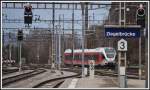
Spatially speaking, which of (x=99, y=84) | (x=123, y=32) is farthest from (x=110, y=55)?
(x=123, y=32)

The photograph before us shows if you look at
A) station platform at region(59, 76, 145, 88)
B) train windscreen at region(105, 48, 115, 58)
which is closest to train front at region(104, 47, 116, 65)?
train windscreen at region(105, 48, 115, 58)

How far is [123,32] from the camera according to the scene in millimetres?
20094

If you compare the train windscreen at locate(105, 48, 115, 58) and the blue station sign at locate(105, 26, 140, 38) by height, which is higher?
the blue station sign at locate(105, 26, 140, 38)

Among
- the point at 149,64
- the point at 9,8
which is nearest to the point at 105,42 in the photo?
the point at 9,8

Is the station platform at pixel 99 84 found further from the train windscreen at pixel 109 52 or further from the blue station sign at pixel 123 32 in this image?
the train windscreen at pixel 109 52

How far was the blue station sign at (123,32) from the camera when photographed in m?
20.1

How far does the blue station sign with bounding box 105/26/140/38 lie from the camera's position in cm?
2008

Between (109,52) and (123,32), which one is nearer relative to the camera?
(123,32)

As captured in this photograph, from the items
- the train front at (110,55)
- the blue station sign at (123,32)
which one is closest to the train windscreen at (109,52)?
the train front at (110,55)

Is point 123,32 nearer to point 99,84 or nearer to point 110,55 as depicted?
point 99,84

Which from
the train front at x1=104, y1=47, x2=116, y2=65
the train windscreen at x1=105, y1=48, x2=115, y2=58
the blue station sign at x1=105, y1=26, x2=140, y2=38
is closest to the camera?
the blue station sign at x1=105, y1=26, x2=140, y2=38

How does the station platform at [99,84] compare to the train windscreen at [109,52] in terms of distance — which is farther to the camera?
the train windscreen at [109,52]

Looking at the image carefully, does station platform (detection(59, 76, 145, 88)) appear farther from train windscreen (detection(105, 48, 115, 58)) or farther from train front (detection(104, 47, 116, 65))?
train windscreen (detection(105, 48, 115, 58))

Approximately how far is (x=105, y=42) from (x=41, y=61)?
27243 mm
